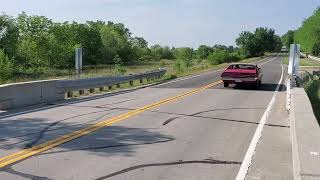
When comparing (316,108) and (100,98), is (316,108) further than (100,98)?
No

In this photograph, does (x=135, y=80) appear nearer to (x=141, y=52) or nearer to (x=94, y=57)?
(x=94, y=57)

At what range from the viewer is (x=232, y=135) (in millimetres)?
11148

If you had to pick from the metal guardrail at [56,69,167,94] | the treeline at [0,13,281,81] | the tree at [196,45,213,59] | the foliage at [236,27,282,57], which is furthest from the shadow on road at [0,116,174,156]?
the foliage at [236,27,282,57]

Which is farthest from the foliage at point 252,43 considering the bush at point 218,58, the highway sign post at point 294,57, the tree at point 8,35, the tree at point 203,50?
the highway sign post at point 294,57

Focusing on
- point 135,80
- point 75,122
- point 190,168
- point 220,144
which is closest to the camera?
point 190,168

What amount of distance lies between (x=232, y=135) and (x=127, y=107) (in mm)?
5678

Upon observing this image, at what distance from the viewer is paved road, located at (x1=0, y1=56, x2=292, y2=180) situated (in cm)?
758

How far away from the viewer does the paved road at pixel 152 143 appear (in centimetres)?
758

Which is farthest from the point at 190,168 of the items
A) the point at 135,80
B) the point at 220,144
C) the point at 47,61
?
the point at 47,61

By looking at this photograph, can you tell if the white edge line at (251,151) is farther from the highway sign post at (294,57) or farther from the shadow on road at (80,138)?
the highway sign post at (294,57)

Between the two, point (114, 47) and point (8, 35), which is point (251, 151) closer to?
point (8, 35)

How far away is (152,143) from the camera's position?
9945 millimetres

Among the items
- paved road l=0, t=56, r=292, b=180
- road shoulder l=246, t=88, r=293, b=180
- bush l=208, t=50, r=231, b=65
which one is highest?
bush l=208, t=50, r=231, b=65

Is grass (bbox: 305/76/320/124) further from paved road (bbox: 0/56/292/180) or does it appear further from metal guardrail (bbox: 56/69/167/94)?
metal guardrail (bbox: 56/69/167/94)
